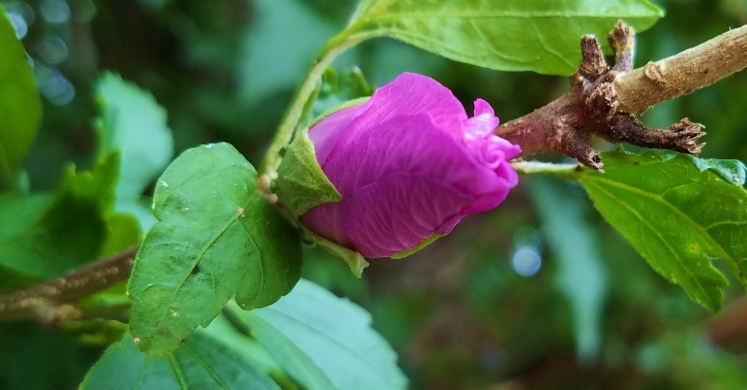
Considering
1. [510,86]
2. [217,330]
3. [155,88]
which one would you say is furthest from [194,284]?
[155,88]

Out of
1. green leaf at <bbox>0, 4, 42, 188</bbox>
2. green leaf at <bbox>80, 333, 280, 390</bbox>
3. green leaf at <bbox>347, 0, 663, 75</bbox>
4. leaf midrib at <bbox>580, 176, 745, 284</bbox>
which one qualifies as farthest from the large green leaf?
green leaf at <bbox>0, 4, 42, 188</bbox>

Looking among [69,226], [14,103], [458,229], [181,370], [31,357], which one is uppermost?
[14,103]

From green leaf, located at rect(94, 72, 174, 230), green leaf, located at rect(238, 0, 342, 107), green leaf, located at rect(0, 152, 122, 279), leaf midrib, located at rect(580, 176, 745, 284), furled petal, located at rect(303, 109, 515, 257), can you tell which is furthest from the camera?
green leaf, located at rect(238, 0, 342, 107)

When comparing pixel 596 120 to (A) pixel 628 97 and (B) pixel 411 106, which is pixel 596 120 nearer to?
(A) pixel 628 97

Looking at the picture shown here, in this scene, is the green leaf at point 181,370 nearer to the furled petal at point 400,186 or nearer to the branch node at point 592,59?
the furled petal at point 400,186

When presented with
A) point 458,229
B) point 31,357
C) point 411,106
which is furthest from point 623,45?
point 458,229

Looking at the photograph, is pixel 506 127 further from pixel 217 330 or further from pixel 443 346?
pixel 443 346

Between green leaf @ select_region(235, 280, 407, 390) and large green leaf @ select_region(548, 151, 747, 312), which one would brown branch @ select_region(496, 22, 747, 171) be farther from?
green leaf @ select_region(235, 280, 407, 390)
